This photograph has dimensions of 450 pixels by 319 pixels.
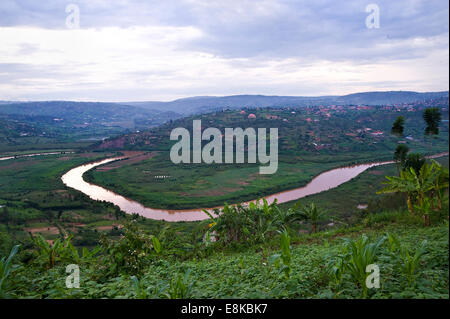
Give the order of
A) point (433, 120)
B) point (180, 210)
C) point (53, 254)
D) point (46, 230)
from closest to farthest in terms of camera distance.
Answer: point (53, 254) < point (433, 120) < point (46, 230) < point (180, 210)

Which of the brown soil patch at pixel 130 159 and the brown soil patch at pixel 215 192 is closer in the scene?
the brown soil patch at pixel 215 192

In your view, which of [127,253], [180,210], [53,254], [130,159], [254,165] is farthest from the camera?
[130,159]

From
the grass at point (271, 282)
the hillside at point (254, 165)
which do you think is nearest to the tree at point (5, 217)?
the hillside at point (254, 165)

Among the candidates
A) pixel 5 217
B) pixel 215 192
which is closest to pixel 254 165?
pixel 215 192

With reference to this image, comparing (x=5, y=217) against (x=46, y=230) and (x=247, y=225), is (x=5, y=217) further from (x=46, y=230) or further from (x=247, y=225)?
(x=247, y=225)

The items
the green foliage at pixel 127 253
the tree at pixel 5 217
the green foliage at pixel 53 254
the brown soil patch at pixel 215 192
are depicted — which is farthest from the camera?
the brown soil patch at pixel 215 192

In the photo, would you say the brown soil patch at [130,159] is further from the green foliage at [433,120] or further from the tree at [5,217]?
the green foliage at [433,120]

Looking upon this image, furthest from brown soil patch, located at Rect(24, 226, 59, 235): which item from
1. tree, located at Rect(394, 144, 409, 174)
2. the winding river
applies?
tree, located at Rect(394, 144, 409, 174)
